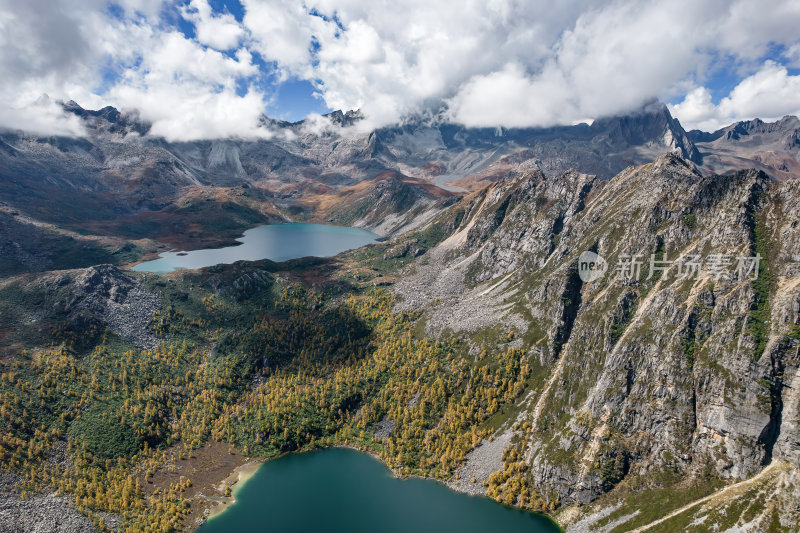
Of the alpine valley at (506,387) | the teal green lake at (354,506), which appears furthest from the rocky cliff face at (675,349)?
the teal green lake at (354,506)

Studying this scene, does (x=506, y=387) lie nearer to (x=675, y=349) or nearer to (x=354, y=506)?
(x=675, y=349)

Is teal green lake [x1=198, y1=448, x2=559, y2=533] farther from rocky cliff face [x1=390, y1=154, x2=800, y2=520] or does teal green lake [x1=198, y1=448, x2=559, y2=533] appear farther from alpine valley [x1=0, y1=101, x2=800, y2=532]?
rocky cliff face [x1=390, y1=154, x2=800, y2=520]

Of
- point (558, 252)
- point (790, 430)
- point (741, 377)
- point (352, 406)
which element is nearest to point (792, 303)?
point (741, 377)

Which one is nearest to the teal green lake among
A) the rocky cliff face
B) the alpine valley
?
the alpine valley

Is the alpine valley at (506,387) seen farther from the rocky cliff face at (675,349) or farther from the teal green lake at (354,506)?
the teal green lake at (354,506)

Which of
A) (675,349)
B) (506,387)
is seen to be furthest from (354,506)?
(675,349)
